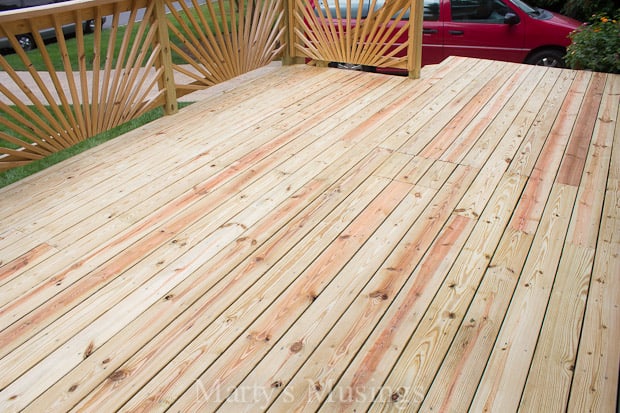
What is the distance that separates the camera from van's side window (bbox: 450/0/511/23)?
20.9ft

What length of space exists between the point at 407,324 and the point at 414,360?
0.18 metres

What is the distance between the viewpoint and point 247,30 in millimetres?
5145

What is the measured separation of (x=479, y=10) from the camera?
6.40 m

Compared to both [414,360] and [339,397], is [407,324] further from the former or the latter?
[339,397]

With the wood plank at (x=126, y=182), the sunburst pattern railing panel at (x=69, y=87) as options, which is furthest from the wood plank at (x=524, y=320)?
the sunburst pattern railing panel at (x=69, y=87)

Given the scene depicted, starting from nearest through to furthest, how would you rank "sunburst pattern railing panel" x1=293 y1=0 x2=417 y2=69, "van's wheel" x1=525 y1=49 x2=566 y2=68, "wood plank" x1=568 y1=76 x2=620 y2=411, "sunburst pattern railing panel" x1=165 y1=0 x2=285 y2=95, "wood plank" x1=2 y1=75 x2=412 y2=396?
"wood plank" x1=568 y1=76 x2=620 y2=411 → "wood plank" x1=2 y1=75 x2=412 y2=396 → "sunburst pattern railing panel" x1=165 y1=0 x2=285 y2=95 → "sunburst pattern railing panel" x1=293 y1=0 x2=417 y2=69 → "van's wheel" x1=525 y1=49 x2=566 y2=68

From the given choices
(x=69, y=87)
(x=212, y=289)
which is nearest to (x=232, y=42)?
(x=69, y=87)

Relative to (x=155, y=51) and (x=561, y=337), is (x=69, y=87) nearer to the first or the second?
(x=155, y=51)

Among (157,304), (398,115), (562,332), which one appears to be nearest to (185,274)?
(157,304)

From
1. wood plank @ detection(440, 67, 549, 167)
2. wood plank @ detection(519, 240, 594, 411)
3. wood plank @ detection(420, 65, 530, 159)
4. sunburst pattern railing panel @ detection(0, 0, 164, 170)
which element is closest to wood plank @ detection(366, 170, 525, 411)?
wood plank @ detection(519, 240, 594, 411)

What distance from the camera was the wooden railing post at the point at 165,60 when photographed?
4.11 meters

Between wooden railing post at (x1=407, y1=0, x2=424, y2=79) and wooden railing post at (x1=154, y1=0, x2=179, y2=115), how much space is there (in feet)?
7.06

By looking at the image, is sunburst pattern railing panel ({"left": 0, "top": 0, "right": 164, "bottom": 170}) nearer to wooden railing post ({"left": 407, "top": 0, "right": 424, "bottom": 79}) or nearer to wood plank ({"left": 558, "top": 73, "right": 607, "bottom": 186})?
wooden railing post ({"left": 407, "top": 0, "right": 424, "bottom": 79})

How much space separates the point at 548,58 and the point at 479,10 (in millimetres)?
996
